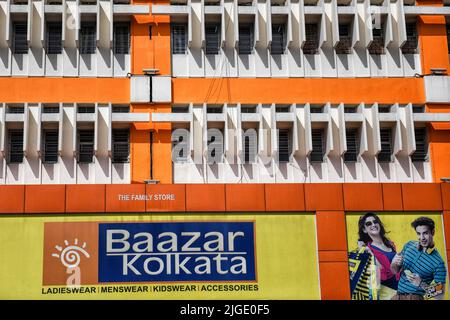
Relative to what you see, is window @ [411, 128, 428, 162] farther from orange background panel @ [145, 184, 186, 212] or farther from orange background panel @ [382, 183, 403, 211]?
orange background panel @ [145, 184, 186, 212]

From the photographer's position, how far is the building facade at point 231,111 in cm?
3111

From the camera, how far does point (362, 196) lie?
31562mm

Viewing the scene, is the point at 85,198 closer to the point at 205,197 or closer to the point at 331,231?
the point at 205,197

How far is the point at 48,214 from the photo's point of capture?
30.5m

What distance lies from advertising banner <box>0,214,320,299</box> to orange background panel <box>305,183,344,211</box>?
101cm

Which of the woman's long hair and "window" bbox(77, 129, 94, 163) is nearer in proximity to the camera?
the woman's long hair

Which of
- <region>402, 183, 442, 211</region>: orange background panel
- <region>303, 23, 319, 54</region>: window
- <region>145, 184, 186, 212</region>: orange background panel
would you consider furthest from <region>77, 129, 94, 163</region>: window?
<region>402, 183, 442, 211</region>: orange background panel

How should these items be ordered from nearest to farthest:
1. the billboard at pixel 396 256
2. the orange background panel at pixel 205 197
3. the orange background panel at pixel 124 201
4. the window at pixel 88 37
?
the orange background panel at pixel 124 201, the billboard at pixel 396 256, the orange background panel at pixel 205 197, the window at pixel 88 37

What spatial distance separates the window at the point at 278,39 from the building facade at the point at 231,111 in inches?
2.6

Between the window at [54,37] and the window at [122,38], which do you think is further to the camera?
the window at [122,38]

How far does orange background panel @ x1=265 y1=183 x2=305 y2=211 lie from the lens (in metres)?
31.2

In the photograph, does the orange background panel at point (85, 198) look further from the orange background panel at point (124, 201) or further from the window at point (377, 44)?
the window at point (377, 44)

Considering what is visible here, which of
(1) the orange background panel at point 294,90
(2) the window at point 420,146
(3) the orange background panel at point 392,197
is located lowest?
(3) the orange background panel at point 392,197

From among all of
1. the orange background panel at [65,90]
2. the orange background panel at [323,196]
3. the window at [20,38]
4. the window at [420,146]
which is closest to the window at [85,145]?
the orange background panel at [65,90]
